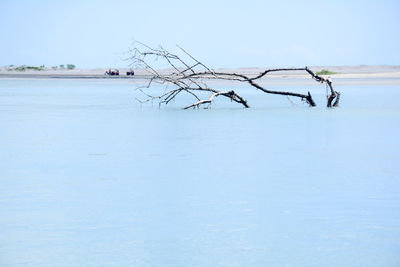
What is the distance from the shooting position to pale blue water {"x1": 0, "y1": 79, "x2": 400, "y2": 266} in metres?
5.15

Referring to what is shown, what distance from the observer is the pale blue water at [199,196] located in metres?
5.15

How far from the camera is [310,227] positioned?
5793 mm

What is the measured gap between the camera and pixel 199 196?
7.09 metres

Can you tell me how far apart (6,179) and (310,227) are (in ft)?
12.9

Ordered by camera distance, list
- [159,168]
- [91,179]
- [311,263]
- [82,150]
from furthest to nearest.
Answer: [82,150], [159,168], [91,179], [311,263]

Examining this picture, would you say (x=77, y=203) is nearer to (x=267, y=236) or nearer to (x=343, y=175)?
(x=267, y=236)

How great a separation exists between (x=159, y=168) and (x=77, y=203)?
2273mm

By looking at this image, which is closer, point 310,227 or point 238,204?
point 310,227

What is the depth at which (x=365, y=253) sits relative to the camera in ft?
16.8

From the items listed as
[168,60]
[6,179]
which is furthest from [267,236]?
[168,60]

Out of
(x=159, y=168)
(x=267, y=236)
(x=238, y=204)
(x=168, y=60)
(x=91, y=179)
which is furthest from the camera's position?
(x=168, y=60)

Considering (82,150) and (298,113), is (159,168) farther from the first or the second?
(298,113)

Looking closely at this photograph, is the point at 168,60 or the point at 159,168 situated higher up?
the point at 168,60

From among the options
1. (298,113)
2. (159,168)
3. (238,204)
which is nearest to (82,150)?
(159,168)
